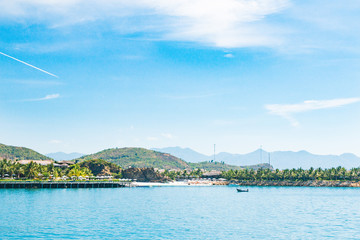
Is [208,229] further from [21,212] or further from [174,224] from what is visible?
[21,212]

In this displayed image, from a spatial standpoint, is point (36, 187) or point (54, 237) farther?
point (36, 187)

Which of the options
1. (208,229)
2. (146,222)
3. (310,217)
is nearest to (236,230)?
(208,229)

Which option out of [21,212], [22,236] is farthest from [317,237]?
[21,212]

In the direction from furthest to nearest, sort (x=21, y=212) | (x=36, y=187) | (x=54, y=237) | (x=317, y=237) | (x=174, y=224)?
(x=36, y=187) → (x=21, y=212) → (x=174, y=224) → (x=317, y=237) → (x=54, y=237)

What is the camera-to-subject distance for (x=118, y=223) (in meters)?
80.8

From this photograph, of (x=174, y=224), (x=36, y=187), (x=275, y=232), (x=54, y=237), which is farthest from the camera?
(x=36, y=187)

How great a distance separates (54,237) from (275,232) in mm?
40394

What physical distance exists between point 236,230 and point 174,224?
44.5 feet

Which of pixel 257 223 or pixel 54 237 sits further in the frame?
pixel 257 223

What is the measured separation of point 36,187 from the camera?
653 ft

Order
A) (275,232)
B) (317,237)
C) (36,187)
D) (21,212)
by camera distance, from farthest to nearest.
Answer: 1. (36,187)
2. (21,212)
3. (275,232)
4. (317,237)

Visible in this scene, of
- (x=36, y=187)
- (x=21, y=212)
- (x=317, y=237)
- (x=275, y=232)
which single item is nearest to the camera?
(x=317, y=237)

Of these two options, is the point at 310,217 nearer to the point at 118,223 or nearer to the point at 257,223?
the point at 257,223

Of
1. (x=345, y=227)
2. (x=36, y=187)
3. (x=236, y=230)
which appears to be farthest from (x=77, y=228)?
(x=36, y=187)
